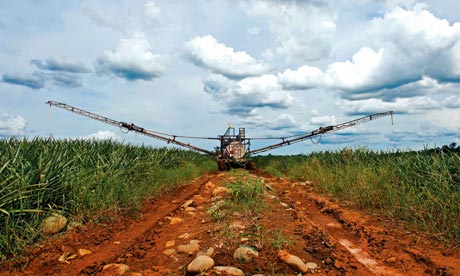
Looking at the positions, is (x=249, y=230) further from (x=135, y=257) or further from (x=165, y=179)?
(x=165, y=179)

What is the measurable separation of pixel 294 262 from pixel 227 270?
0.76 m

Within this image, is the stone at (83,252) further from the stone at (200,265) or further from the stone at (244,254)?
the stone at (244,254)

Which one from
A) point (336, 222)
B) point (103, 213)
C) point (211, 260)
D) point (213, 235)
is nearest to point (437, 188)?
Answer: point (336, 222)

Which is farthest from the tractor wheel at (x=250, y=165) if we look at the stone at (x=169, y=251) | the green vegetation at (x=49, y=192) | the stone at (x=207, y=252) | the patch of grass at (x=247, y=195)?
the stone at (x=207, y=252)

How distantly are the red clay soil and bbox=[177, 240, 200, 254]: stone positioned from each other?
0.06m

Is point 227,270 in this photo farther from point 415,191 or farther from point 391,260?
point 415,191

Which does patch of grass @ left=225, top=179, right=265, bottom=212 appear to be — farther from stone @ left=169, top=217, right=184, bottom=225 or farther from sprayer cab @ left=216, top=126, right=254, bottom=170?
sprayer cab @ left=216, top=126, right=254, bottom=170

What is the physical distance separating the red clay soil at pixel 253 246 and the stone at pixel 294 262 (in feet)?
0.12

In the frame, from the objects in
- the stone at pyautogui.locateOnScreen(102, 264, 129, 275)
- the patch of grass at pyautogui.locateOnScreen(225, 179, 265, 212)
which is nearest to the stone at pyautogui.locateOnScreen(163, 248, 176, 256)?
the stone at pyautogui.locateOnScreen(102, 264, 129, 275)

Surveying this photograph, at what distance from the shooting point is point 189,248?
185 inches

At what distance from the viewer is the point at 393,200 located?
275 inches

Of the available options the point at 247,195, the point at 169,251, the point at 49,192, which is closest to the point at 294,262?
the point at 169,251

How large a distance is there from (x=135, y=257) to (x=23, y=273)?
1.31 metres

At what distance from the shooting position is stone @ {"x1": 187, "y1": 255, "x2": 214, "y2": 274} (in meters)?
3.83
